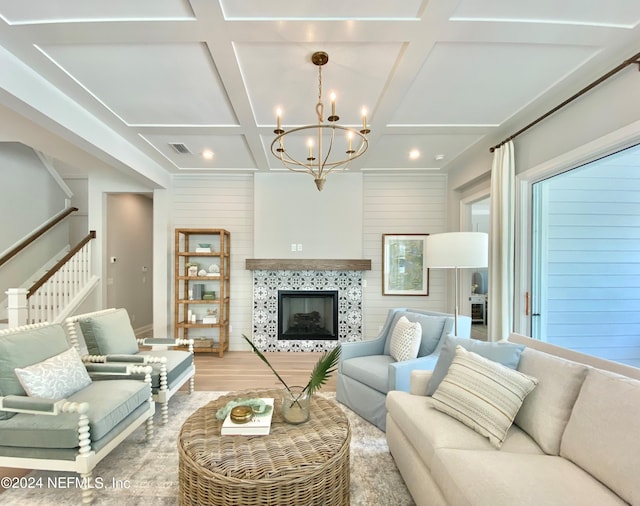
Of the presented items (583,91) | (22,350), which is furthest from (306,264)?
(583,91)

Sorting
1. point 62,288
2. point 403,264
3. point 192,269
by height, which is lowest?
point 62,288

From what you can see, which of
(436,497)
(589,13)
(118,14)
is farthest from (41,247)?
(589,13)

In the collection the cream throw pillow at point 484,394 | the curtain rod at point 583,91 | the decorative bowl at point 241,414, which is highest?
the curtain rod at point 583,91

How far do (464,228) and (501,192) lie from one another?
4.44ft

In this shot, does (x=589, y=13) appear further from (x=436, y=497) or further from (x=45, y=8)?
(x=45, y=8)

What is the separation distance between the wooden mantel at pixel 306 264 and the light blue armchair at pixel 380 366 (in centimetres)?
153

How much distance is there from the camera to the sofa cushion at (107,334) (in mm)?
2637

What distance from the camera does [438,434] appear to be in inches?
63.1

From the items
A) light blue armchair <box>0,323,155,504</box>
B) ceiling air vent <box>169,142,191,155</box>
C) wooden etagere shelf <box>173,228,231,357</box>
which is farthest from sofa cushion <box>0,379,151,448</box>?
ceiling air vent <box>169,142,191,155</box>

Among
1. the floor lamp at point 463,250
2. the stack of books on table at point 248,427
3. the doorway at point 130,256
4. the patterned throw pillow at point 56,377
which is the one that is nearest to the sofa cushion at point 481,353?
the floor lamp at point 463,250

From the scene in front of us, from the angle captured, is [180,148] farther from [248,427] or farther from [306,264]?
[248,427]

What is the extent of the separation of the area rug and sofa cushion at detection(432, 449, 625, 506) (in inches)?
22.8

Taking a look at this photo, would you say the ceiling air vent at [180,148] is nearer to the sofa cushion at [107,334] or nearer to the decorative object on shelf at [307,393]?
the sofa cushion at [107,334]

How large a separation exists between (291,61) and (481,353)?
2351 millimetres
